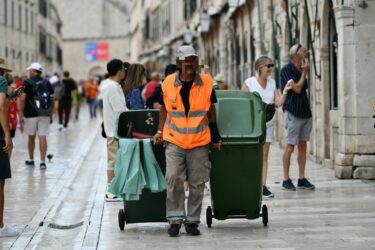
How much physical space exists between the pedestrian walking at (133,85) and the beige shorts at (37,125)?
4.65 m

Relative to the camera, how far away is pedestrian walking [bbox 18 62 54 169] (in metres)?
17.4

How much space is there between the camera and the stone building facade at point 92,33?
10562 centimetres

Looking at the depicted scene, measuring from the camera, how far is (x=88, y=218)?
11.2 meters

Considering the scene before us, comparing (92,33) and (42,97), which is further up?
(92,33)

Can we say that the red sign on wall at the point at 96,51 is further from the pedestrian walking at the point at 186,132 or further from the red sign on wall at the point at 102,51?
the pedestrian walking at the point at 186,132

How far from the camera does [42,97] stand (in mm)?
17484

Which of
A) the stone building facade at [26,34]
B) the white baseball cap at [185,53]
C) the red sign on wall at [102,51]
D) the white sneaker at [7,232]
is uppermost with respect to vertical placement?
the red sign on wall at [102,51]

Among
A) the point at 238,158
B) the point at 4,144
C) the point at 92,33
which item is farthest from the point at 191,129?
the point at 92,33

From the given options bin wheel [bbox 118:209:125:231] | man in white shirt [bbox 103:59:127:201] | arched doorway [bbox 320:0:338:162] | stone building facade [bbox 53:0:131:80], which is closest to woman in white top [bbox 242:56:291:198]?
man in white shirt [bbox 103:59:127:201]

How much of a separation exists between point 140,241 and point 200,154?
3.09ft

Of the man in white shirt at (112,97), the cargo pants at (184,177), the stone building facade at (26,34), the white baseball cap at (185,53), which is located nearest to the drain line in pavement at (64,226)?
the cargo pants at (184,177)

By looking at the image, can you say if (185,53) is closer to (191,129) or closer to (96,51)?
(191,129)

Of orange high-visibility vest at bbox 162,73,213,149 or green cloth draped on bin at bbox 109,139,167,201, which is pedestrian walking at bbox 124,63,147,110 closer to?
green cloth draped on bin at bbox 109,139,167,201

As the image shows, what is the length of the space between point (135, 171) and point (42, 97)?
26.5 feet
